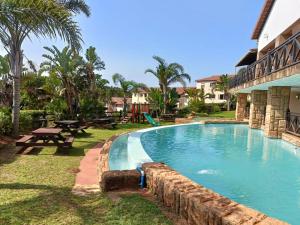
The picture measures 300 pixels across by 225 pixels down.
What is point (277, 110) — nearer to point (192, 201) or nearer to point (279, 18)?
point (279, 18)

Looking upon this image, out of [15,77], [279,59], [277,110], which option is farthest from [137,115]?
[279,59]

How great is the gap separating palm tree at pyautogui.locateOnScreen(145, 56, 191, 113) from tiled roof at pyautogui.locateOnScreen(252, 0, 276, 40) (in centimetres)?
860

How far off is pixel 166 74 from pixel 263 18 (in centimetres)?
1130

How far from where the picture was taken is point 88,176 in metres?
7.00

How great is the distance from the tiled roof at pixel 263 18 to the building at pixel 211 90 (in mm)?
36376

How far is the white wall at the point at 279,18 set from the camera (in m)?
15.2

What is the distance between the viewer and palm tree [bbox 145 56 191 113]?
96.4 feet

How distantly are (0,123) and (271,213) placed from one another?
1118 centimetres

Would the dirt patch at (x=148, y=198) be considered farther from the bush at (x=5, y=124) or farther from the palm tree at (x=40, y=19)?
the bush at (x=5, y=124)

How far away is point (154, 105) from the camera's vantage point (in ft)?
97.2

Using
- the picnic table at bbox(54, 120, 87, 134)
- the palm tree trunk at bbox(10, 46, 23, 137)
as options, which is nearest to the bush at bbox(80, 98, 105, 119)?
the picnic table at bbox(54, 120, 87, 134)

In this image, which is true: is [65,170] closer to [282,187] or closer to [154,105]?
[282,187]

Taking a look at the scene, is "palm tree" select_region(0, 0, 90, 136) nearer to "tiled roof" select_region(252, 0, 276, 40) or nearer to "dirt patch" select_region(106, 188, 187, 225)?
"dirt patch" select_region(106, 188, 187, 225)

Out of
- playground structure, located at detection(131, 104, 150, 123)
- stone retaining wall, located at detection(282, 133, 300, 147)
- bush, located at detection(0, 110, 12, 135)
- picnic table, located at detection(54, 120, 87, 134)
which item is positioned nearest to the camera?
bush, located at detection(0, 110, 12, 135)
